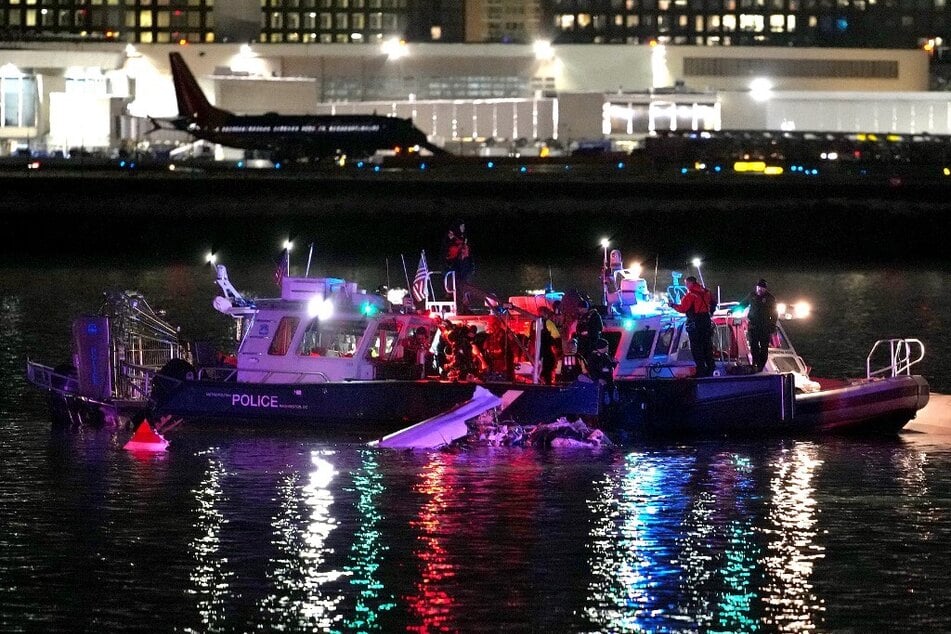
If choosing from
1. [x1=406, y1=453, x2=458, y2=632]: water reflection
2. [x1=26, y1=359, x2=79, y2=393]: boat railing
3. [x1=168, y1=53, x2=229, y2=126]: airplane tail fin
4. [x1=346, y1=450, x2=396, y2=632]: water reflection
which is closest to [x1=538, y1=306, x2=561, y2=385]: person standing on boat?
[x1=406, y1=453, x2=458, y2=632]: water reflection

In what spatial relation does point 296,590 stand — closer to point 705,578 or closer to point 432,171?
point 705,578

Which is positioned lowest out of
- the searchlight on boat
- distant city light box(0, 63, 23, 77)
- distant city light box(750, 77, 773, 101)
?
the searchlight on boat

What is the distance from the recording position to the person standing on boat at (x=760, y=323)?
105 feet

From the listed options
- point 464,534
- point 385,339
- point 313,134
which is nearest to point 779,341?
point 385,339

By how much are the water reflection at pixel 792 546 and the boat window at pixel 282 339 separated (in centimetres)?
859

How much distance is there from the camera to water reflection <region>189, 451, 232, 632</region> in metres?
20.4

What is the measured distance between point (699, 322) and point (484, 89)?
10710 centimetres

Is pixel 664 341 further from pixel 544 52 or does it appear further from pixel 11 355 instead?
pixel 544 52

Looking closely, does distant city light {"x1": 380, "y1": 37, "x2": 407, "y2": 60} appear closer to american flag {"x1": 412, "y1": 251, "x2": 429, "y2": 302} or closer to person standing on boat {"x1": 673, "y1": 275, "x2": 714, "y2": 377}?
american flag {"x1": 412, "y1": 251, "x2": 429, "y2": 302}

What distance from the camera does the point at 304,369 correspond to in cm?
3203

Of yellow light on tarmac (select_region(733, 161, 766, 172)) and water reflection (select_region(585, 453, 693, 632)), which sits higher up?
yellow light on tarmac (select_region(733, 161, 766, 172))

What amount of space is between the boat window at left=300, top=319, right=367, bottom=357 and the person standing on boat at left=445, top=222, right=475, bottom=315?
1.90 meters

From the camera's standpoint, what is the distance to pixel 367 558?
22.9 meters

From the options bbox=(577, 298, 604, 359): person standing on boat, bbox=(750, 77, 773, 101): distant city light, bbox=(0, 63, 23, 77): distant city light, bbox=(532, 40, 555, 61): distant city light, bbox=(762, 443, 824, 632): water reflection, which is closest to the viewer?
bbox=(762, 443, 824, 632): water reflection
